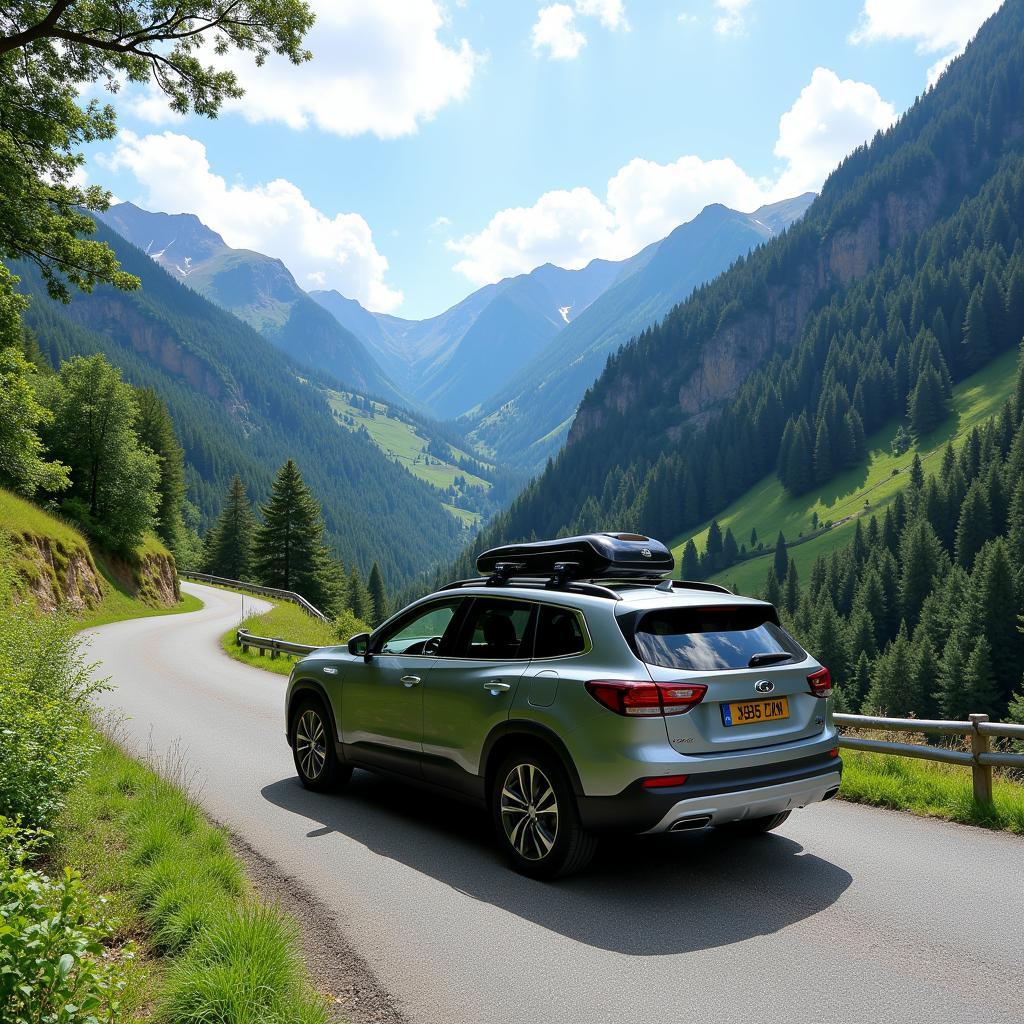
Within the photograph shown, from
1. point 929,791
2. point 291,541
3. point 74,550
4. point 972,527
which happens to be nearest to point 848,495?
point 972,527

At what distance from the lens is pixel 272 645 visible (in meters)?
20.7

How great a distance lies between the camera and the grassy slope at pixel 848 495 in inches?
5027

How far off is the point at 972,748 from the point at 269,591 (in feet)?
154

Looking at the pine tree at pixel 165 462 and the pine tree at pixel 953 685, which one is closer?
the pine tree at pixel 953 685

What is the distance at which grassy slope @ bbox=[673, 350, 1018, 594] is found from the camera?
128 m

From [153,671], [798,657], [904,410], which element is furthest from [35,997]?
[904,410]

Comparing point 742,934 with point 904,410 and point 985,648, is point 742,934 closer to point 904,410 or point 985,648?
point 985,648

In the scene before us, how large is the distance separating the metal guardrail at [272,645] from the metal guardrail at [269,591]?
12763 mm

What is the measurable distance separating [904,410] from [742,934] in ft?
549

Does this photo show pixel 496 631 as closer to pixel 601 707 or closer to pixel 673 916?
pixel 601 707

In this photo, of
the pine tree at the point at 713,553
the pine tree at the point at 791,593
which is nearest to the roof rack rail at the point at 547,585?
the pine tree at the point at 791,593

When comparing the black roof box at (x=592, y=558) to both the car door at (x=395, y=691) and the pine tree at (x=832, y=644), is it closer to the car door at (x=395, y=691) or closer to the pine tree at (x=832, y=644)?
the car door at (x=395, y=691)

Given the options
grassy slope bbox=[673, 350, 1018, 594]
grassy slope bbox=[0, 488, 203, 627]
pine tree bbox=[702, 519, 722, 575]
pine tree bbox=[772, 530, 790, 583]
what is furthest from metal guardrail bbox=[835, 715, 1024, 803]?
pine tree bbox=[702, 519, 722, 575]

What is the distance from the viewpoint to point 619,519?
17100cm
